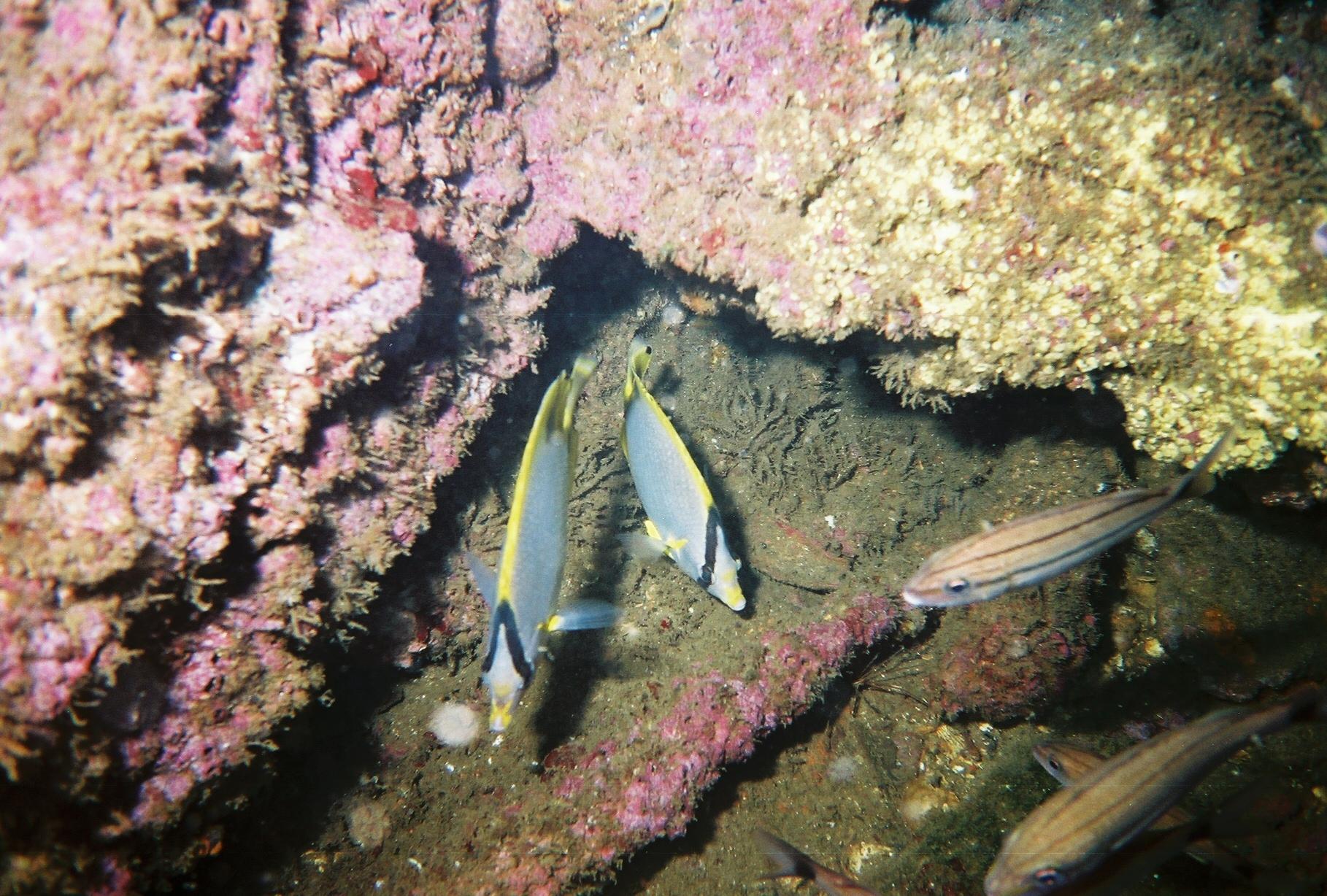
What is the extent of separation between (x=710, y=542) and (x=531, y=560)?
3.84 ft

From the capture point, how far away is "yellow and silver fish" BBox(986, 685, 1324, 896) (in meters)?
2.85

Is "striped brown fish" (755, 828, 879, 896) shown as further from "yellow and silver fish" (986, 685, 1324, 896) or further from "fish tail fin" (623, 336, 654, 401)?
"fish tail fin" (623, 336, 654, 401)

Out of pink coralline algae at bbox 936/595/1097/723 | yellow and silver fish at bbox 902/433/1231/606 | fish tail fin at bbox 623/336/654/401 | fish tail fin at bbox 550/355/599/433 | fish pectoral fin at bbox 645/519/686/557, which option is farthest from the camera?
pink coralline algae at bbox 936/595/1097/723

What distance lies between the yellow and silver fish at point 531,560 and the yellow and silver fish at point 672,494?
0.58 metres

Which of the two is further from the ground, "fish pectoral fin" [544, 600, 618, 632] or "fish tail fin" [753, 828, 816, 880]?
"fish pectoral fin" [544, 600, 618, 632]

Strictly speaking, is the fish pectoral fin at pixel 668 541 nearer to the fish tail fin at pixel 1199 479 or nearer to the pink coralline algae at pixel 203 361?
the pink coralline algae at pixel 203 361

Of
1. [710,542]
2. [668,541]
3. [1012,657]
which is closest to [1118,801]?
[1012,657]

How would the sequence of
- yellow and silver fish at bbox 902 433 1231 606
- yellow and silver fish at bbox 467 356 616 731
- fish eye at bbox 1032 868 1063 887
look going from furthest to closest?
yellow and silver fish at bbox 902 433 1231 606 → fish eye at bbox 1032 868 1063 887 → yellow and silver fish at bbox 467 356 616 731

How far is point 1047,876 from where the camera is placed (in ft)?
9.28

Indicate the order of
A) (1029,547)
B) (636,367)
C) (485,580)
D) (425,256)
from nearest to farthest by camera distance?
(485,580) → (1029,547) → (636,367) → (425,256)

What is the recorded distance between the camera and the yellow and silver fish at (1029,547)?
3.01 m

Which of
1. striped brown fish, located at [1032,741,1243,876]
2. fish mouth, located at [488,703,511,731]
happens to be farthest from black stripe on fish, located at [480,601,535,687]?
striped brown fish, located at [1032,741,1243,876]

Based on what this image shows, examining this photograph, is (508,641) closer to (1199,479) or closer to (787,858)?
(787,858)

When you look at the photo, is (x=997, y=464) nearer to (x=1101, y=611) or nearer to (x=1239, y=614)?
(x=1101, y=611)
